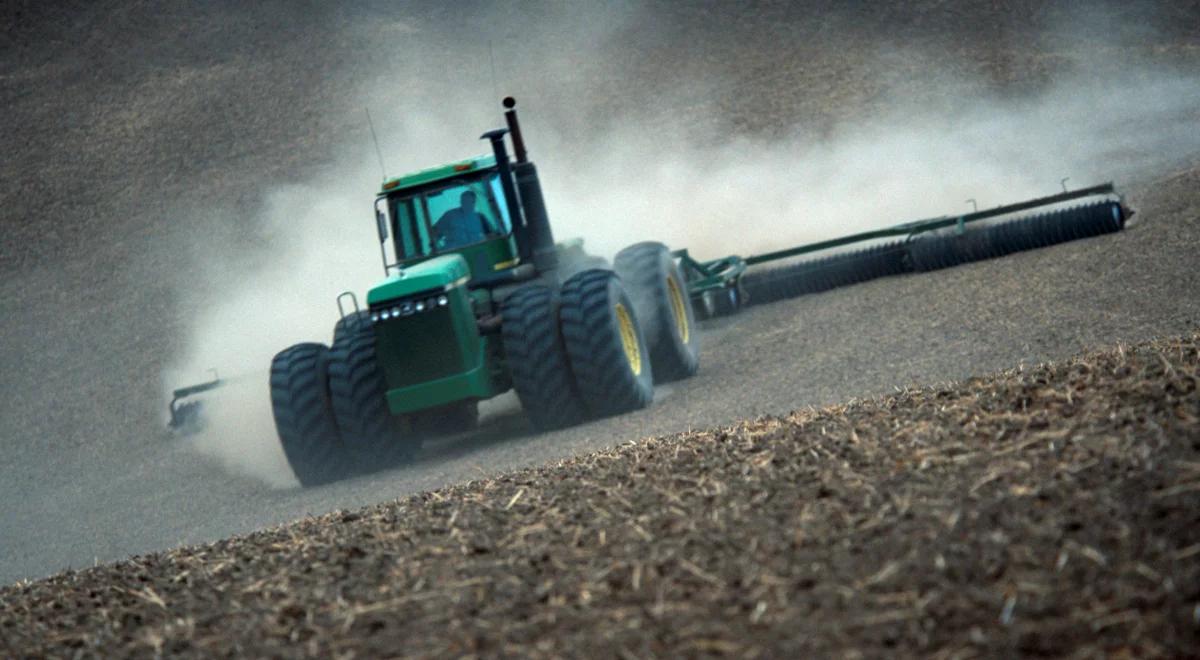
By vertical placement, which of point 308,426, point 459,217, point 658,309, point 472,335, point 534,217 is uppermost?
point 459,217

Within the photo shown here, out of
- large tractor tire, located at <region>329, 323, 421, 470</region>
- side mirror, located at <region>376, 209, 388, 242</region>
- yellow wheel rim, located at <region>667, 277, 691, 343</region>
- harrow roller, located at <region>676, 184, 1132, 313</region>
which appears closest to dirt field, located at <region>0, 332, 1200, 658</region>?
large tractor tire, located at <region>329, 323, 421, 470</region>

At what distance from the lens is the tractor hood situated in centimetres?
1324

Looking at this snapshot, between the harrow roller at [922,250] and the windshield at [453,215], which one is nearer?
the windshield at [453,215]

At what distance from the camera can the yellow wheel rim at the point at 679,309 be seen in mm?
15813

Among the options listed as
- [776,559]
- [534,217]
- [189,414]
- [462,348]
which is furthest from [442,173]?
[776,559]

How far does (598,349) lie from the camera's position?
516 inches

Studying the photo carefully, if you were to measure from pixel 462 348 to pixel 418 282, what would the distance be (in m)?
0.66

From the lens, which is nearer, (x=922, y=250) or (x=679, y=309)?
(x=679, y=309)

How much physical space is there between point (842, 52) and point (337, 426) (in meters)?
28.0

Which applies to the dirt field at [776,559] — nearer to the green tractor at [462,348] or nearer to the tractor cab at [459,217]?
the green tractor at [462,348]

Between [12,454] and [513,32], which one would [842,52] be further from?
[12,454]

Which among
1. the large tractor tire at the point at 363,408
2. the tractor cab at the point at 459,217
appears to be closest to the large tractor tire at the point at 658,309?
the tractor cab at the point at 459,217

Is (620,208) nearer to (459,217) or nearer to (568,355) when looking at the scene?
(459,217)

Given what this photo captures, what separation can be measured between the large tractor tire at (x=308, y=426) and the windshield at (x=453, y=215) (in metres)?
1.61
